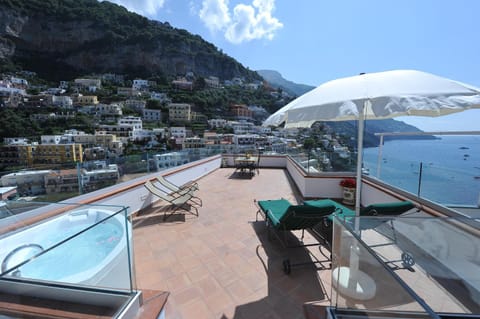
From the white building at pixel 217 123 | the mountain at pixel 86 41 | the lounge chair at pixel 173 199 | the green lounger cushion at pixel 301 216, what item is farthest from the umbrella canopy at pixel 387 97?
the mountain at pixel 86 41

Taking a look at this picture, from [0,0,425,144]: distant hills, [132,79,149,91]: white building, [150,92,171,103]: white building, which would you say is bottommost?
A: [150,92,171,103]: white building

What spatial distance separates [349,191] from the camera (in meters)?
4.49

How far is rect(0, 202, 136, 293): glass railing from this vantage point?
1265 mm

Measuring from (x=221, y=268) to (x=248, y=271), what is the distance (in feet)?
1.05

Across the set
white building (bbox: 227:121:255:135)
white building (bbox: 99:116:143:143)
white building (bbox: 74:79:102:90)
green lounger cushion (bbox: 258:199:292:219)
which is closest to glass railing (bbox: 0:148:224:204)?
green lounger cushion (bbox: 258:199:292:219)

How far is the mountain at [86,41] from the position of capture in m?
50.8

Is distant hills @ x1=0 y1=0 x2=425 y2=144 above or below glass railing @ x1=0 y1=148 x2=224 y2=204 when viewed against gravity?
above

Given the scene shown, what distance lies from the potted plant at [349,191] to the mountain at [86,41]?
73234 millimetres

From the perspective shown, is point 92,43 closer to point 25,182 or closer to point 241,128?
point 241,128

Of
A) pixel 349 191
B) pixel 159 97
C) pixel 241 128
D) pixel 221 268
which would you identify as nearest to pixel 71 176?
pixel 221 268

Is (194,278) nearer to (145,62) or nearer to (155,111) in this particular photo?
(155,111)

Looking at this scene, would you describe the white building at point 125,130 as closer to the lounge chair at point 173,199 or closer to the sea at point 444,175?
the lounge chair at point 173,199

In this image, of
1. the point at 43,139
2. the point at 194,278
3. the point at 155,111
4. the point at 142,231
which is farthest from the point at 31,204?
the point at 155,111

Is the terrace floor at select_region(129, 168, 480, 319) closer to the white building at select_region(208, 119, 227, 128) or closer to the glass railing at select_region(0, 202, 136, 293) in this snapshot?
the glass railing at select_region(0, 202, 136, 293)
